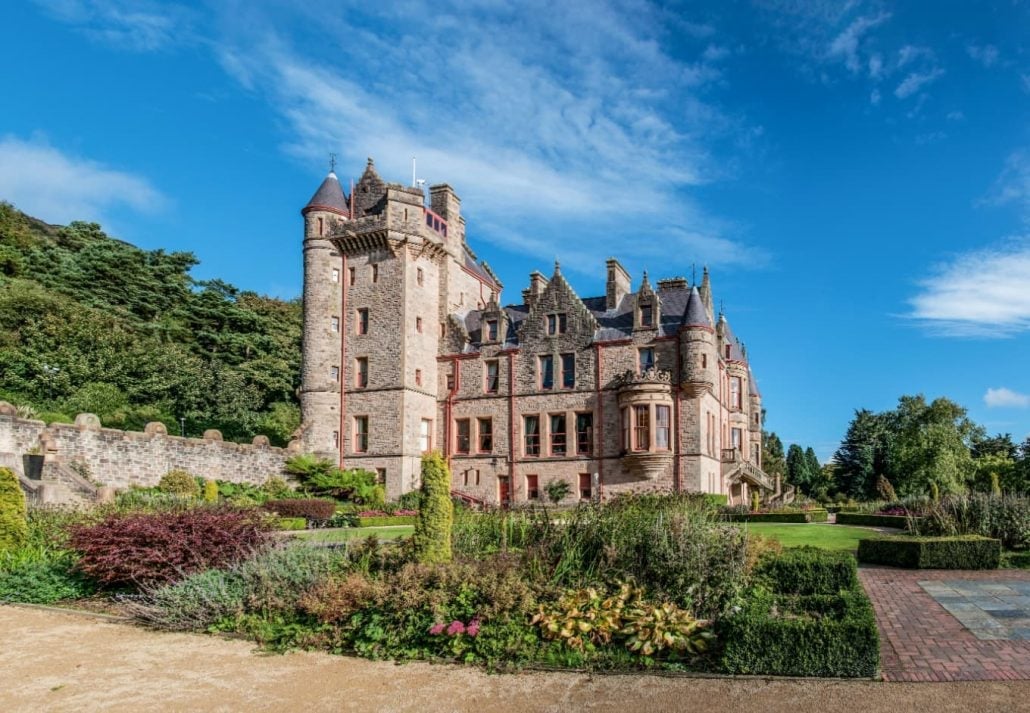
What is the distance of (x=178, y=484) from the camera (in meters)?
27.4

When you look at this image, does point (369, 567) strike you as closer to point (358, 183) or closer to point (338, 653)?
point (338, 653)

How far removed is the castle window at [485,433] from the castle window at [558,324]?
5124 mm

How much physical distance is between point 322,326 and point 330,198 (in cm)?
609

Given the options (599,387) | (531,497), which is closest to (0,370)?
(531,497)

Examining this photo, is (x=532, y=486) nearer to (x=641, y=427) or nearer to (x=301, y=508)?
(x=641, y=427)

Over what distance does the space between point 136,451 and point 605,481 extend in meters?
18.7

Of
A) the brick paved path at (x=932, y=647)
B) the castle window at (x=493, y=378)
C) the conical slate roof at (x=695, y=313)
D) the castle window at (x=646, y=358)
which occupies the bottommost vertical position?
the brick paved path at (x=932, y=647)

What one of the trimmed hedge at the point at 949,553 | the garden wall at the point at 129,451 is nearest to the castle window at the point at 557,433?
the garden wall at the point at 129,451

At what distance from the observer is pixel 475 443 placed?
3800 cm

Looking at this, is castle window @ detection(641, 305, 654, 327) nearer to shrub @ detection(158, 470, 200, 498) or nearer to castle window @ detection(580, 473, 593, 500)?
castle window @ detection(580, 473, 593, 500)

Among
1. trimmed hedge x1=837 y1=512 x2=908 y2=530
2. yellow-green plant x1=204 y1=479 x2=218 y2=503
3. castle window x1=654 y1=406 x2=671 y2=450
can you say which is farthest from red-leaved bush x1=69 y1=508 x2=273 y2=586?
castle window x1=654 y1=406 x2=671 y2=450

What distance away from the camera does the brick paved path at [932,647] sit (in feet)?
27.2

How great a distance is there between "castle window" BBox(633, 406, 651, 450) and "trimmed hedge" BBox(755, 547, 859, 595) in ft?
72.5

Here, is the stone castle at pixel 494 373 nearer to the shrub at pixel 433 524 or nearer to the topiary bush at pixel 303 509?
the topiary bush at pixel 303 509
